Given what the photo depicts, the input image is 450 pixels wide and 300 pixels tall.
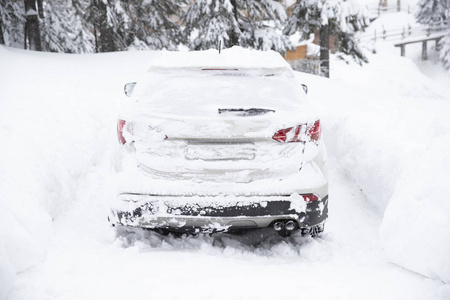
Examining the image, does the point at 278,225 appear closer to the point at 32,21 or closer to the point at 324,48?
the point at 324,48

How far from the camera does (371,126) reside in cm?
677

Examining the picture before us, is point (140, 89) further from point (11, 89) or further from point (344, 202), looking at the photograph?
point (11, 89)

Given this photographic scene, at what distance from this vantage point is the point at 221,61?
12.2ft

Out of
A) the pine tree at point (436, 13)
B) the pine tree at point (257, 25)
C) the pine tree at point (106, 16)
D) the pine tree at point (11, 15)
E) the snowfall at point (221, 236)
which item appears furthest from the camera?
the pine tree at point (436, 13)

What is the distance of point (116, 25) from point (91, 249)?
15000 mm

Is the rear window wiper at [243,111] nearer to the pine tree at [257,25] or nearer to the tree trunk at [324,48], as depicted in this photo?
the pine tree at [257,25]

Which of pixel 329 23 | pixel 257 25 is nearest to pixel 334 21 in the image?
pixel 329 23

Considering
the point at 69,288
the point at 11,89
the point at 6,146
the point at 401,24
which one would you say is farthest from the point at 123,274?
the point at 401,24

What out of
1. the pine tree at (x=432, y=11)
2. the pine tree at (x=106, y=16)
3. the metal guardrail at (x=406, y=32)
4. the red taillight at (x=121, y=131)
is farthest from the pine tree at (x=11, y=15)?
the pine tree at (x=432, y=11)

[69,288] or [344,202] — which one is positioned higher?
[69,288]

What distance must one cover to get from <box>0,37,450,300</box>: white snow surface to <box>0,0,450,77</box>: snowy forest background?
33.4ft

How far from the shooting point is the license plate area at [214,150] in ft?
10.6

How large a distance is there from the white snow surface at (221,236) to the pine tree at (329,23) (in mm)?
10292

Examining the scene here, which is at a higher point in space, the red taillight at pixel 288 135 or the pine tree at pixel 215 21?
the pine tree at pixel 215 21
